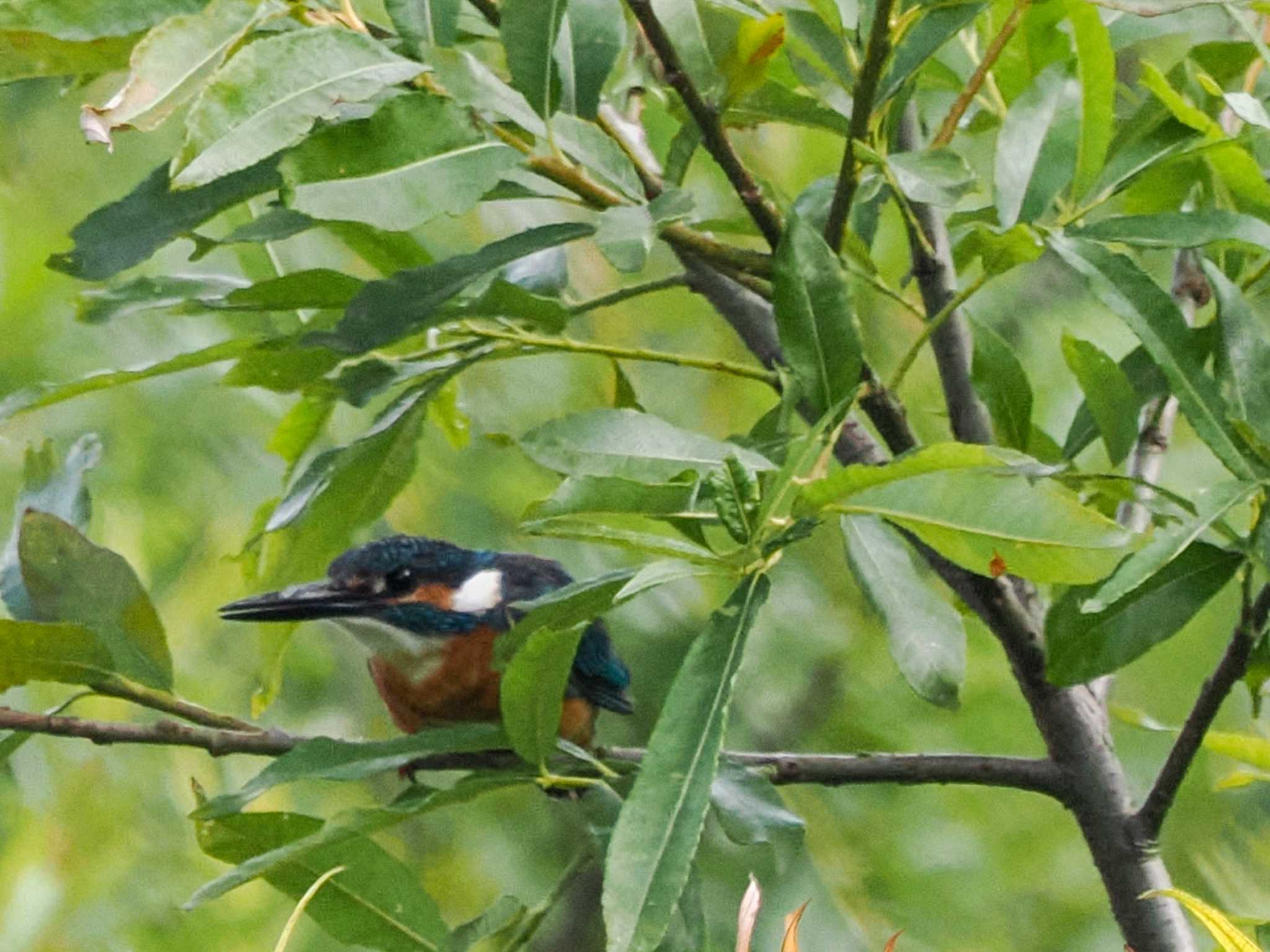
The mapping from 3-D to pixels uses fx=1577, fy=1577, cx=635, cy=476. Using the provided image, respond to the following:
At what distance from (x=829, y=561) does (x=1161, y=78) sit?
3.04ft

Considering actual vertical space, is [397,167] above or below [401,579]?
above

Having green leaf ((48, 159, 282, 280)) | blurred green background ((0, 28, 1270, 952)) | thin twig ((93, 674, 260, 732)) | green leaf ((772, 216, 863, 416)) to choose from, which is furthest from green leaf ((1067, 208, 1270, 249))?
blurred green background ((0, 28, 1270, 952))

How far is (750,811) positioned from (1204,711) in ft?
0.65

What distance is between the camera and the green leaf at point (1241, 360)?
65cm

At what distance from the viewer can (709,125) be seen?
2.10ft

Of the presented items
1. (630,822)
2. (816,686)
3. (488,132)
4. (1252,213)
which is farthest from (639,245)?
(816,686)

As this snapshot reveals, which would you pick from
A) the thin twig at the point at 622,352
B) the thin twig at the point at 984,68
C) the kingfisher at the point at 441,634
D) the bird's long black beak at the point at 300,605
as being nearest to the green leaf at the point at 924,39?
the thin twig at the point at 984,68

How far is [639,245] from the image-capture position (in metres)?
0.56

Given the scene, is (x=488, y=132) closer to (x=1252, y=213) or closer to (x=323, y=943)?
(x=1252, y=213)

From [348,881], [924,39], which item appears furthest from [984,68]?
[348,881]

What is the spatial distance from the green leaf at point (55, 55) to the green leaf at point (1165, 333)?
0.39 metres

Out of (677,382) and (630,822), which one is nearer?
(630,822)

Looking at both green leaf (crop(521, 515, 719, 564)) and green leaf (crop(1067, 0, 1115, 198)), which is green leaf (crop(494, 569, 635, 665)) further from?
green leaf (crop(1067, 0, 1115, 198))

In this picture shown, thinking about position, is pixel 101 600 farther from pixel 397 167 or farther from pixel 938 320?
pixel 938 320
